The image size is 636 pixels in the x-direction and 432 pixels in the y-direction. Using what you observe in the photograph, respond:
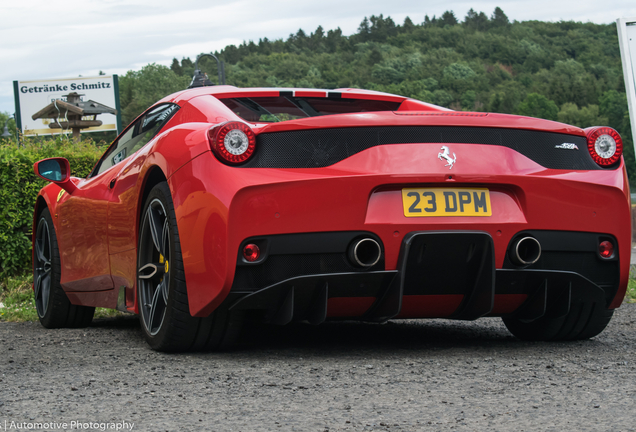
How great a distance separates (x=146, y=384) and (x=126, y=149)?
2219mm

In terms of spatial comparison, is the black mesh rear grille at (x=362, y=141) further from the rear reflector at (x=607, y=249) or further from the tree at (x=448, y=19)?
the tree at (x=448, y=19)

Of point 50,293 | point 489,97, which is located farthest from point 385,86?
point 50,293

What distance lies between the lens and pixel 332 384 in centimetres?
271

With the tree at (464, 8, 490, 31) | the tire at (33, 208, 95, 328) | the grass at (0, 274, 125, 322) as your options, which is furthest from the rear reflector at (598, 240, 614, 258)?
the tree at (464, 8, 490, 31)

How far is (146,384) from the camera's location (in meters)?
2.76

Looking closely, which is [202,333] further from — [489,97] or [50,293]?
[489,97]

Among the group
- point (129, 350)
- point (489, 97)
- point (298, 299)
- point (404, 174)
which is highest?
point (489, 97)

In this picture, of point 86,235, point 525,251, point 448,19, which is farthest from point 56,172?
point 448,19

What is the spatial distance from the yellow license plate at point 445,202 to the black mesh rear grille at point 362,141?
0.72 feet

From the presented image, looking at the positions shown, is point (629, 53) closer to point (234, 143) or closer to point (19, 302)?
point (234, 143)

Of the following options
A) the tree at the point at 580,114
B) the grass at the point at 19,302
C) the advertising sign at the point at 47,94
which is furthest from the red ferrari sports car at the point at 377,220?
the tree at the point at 580,114

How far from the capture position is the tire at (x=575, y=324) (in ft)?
12.3

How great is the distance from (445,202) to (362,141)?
0.43m

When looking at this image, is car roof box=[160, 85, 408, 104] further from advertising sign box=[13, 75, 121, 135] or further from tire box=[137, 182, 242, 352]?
advertising sign box=[13, 75, 121, 135]
